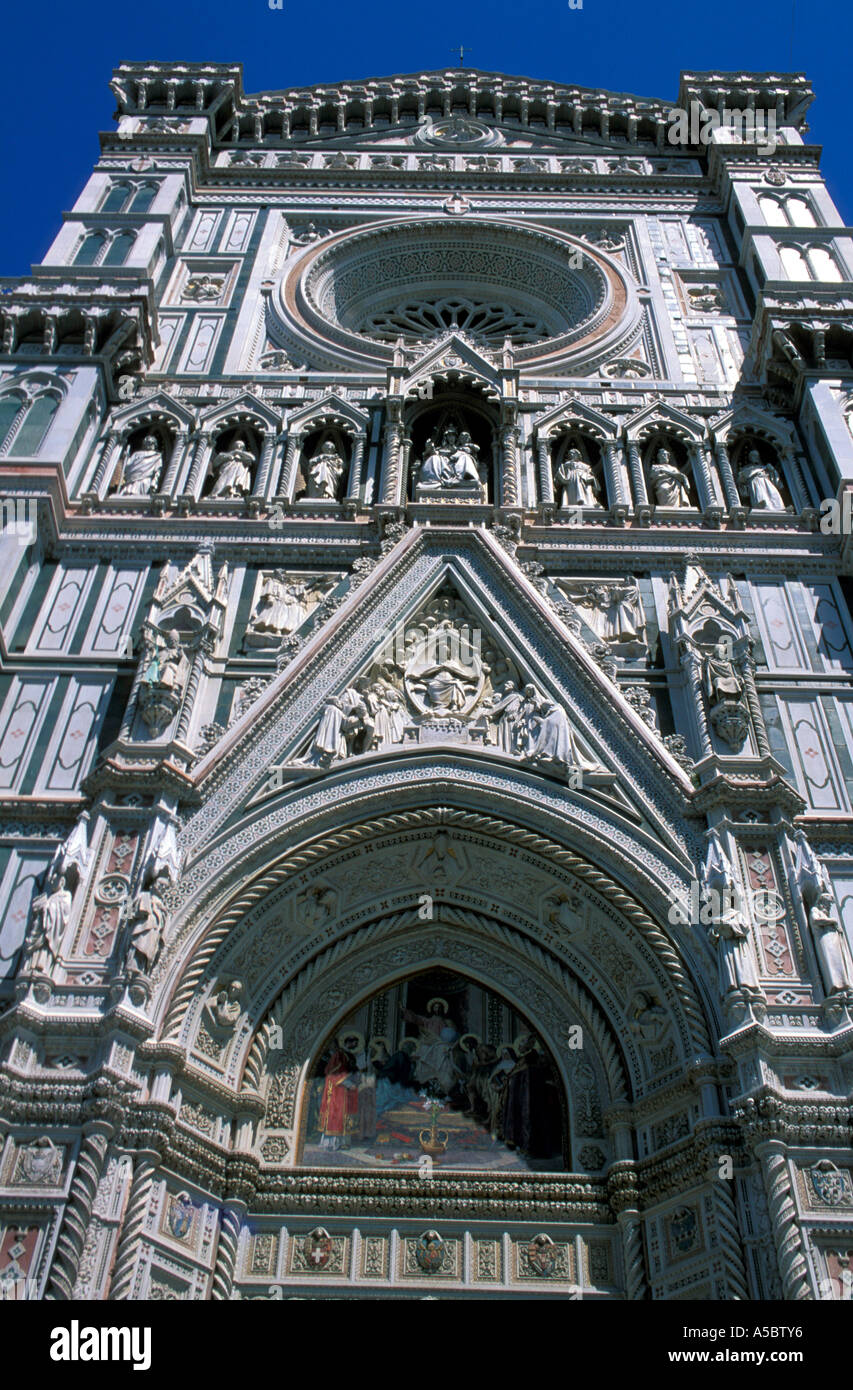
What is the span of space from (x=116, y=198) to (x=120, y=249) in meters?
1.91

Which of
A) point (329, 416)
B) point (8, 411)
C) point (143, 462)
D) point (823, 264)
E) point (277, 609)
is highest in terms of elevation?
point (823, 264)

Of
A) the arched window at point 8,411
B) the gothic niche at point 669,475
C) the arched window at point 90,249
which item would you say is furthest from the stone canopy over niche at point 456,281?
the arched window at point 8,411

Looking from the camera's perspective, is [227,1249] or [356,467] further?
[356,467]

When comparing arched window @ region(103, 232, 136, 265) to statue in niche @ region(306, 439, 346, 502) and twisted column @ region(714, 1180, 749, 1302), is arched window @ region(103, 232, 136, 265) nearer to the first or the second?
statue in niche @ region(306, 439, 346, 502)

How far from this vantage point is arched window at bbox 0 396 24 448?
44.1 feet

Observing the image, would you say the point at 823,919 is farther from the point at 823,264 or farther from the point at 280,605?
the point at 823,264

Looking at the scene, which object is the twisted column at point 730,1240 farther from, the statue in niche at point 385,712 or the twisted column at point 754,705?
the statue in niche at point 385,712

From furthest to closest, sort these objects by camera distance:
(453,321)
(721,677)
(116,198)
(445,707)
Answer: (453,321) < (116,198) < (445,707) < (721,677)

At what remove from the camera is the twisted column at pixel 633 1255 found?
27.2 feet

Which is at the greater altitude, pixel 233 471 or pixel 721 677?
pixel 233 471

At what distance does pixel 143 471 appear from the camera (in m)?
13.8

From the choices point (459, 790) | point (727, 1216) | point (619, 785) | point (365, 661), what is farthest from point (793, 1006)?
point (365, 661)

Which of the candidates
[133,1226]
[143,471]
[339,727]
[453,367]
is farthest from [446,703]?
[453,367]

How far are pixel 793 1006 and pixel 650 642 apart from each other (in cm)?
413
